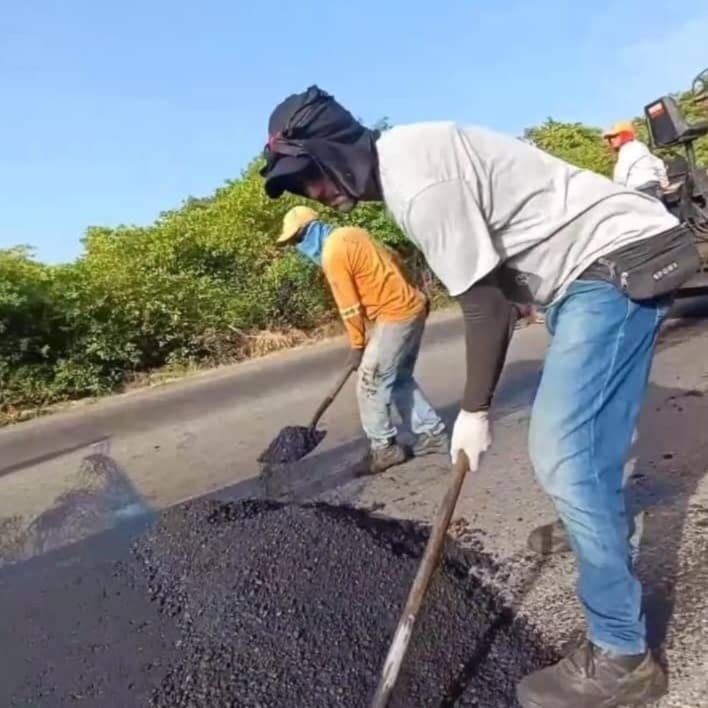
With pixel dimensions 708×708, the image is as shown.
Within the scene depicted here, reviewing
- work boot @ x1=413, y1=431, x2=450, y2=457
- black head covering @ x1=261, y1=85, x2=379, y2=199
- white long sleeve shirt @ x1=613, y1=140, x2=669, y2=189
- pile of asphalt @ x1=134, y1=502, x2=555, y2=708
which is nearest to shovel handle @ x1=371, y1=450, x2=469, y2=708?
pile of asphalt @ x1=134, y1=502, x2=555, y2=708

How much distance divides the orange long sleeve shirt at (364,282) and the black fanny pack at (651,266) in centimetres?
256

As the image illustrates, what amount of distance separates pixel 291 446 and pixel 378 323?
944 mm

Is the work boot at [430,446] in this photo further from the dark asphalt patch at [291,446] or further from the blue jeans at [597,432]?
the blue jeans at [597,432]

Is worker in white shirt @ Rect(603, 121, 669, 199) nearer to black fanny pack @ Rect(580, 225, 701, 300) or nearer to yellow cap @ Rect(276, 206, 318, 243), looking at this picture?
yellow cap @ Rect(276, 206, 318, 243)

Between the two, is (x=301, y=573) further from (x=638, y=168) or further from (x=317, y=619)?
(x=638, y=168)

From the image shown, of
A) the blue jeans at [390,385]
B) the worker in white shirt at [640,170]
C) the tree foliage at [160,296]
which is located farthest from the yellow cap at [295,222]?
the tree foliage at [160,296]

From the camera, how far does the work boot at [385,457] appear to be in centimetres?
514

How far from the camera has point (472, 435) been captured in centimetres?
266

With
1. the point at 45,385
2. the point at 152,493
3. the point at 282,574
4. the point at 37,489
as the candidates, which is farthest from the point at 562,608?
the point at 45,385

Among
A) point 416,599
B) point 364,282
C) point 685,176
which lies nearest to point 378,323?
point 364,282

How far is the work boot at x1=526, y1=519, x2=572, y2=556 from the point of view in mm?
3623

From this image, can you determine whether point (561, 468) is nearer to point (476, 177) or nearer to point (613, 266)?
point (613, 266)

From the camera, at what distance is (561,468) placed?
2484 millimetres

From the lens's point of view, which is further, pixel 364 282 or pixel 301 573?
pixel 364 282
